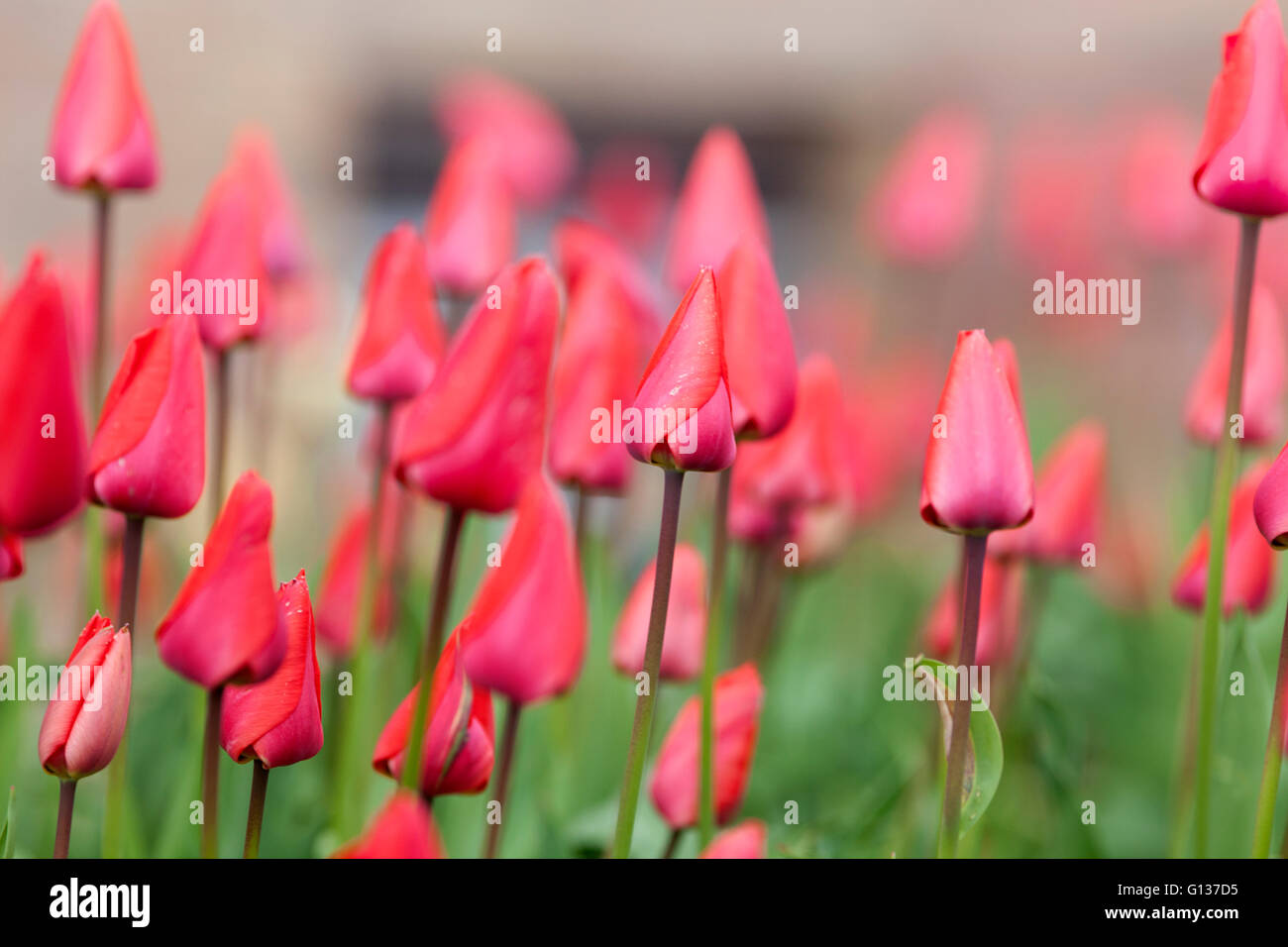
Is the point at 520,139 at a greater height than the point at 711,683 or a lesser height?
greater

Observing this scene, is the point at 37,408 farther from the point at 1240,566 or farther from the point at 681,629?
the point at 1240,566

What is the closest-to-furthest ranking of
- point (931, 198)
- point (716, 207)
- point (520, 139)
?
point (716, 207) → point (931, 198) → point (520, 139)

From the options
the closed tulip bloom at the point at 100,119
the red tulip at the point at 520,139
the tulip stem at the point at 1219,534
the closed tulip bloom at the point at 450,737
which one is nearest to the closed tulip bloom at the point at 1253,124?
the tulip stem at the point at 1219,534

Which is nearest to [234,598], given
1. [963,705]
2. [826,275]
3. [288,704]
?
[288,704]

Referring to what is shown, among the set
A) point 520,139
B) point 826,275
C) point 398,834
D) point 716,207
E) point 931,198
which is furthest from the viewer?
point 826,275

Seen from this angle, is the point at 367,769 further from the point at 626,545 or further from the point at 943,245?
the point at 943,245

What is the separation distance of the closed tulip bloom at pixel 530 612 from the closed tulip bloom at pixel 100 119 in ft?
0.93

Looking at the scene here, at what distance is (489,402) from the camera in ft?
1.28

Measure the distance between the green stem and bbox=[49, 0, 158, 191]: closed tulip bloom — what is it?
0.53 m

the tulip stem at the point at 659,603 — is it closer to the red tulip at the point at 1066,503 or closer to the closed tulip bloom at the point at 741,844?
the closed tulip bloom at the point at 741,844

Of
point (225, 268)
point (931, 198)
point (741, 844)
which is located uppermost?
point (931, 198)

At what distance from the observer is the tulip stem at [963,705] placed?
0.40 m

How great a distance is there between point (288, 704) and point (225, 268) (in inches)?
9.3

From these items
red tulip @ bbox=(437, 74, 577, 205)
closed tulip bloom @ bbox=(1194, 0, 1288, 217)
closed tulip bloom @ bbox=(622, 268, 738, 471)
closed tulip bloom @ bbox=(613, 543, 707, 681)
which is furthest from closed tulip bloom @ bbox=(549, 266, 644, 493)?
red tulip @ bbox=(437, 74, 577, 205)
